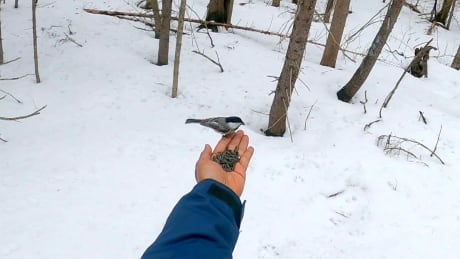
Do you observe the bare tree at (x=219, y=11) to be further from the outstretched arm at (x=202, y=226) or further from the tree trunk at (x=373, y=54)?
the outstretched arm at (x=202, y=226)

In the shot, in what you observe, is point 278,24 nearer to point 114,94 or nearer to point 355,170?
point 114,94

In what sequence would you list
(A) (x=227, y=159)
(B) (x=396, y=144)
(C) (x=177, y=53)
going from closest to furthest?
(A) (x=227, y=159) < (B) (x=396, y=144) < (C) (x=177, y=53)

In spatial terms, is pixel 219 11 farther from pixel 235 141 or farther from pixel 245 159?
pixel 245 159

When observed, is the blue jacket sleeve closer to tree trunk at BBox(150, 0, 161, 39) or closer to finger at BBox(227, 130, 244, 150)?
finger at BBox(227, 130, 244, 150)

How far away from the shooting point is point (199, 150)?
191 inches

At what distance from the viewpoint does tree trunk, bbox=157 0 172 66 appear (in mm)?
6359

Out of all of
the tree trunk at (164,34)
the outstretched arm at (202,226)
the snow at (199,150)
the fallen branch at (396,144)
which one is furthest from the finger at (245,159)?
the tree trunk at (164,34)

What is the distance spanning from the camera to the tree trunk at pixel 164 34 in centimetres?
636

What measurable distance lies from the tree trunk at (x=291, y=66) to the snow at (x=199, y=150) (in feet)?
0.67

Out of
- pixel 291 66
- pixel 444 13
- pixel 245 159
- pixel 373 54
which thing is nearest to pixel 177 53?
pixel 291 66

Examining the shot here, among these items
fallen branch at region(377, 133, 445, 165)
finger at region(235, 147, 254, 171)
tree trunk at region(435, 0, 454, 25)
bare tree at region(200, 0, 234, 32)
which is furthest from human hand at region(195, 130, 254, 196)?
tree trunk at region(435, 0, 454, 25)

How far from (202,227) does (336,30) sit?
6.16m

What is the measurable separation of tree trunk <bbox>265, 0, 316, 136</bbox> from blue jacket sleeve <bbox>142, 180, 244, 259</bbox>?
342 centimetres

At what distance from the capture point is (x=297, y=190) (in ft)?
14.4
